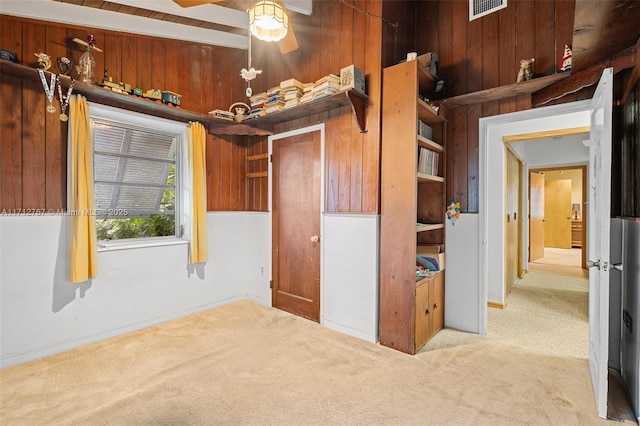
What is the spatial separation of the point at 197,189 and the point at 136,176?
1.92 feet

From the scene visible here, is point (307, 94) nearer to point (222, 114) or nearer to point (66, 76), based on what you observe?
point (222, 114)

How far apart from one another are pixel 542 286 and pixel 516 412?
3650mm

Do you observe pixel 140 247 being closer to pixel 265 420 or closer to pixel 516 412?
pixel 265 420

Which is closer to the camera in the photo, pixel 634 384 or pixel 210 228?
pixel 634 384

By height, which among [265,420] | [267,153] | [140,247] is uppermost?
[267,153]

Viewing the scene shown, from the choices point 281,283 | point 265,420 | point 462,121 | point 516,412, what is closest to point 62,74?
point 281,283

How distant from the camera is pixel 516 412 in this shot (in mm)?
1760

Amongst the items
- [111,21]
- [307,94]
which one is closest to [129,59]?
[111,21]

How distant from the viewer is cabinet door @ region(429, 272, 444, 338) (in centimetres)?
281

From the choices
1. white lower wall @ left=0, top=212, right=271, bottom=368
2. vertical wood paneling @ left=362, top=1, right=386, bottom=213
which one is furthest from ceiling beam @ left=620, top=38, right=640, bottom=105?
white lower wall @ left=0, top=212, right=271, bottom=368

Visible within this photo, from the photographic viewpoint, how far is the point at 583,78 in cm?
212

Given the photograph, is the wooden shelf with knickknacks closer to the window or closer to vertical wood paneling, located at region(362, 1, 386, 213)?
the window

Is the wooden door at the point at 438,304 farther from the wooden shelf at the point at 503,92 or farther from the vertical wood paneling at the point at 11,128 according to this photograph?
the vertical wood paneling at the point at 11,128

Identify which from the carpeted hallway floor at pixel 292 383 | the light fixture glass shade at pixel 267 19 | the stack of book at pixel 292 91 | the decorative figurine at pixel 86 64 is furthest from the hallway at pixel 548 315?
the decorative figurine at pixel 86 64
